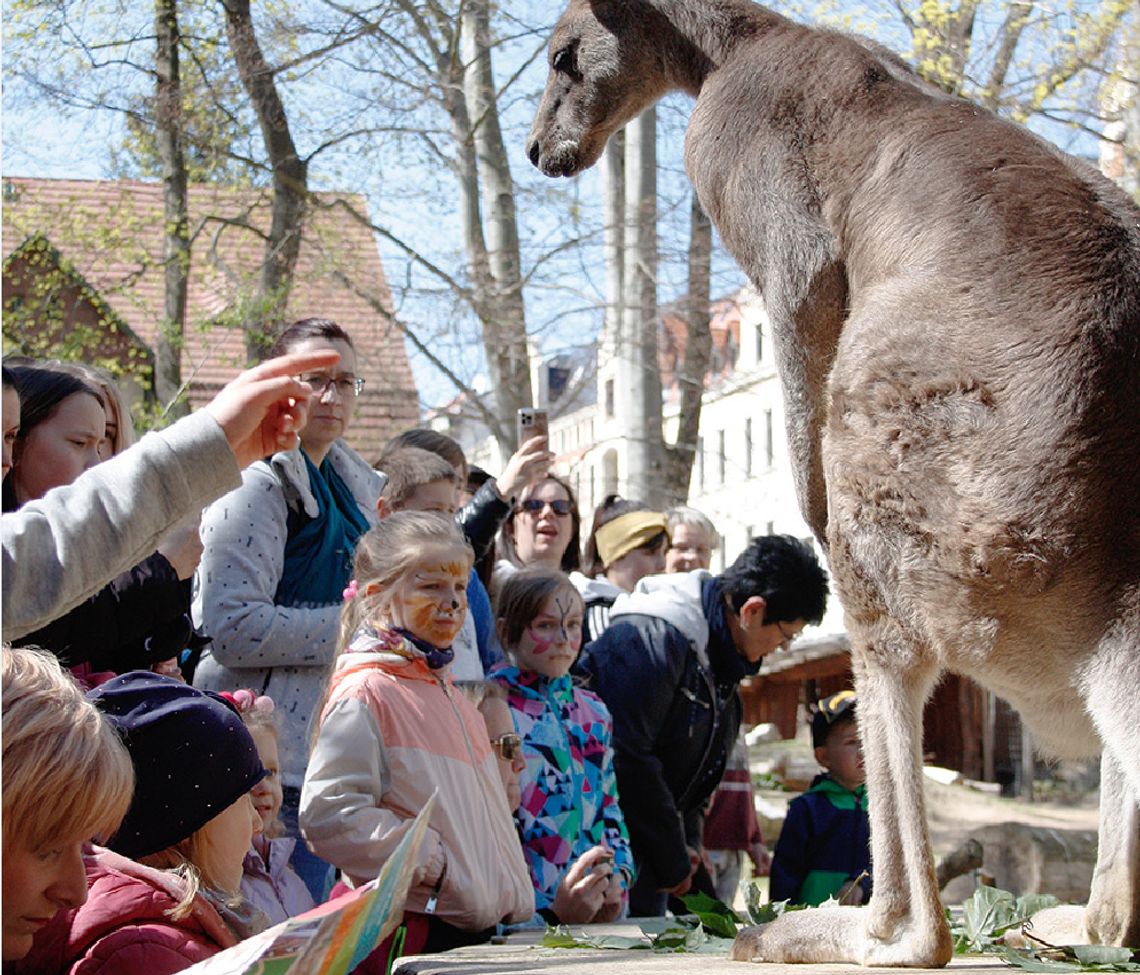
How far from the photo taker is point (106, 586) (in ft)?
12.2

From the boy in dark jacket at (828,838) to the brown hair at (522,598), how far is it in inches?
62.2

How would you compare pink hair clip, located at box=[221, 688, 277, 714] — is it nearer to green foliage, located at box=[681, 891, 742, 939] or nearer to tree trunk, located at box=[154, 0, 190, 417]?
green foliage, located at box=[681, 891, 742, 939]

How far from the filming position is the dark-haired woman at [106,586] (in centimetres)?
379

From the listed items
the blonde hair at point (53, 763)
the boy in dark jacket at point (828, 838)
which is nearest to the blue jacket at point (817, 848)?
the boy in dark jacket at point (828, 838)

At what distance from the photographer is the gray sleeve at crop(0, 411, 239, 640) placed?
2133 millimetres

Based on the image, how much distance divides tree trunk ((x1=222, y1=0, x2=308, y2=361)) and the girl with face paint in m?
11.6

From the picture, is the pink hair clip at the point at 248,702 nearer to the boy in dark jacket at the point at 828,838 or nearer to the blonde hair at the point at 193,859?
the blonde hair at the point at 193,859

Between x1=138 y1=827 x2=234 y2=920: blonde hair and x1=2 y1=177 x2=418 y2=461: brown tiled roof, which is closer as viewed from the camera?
x1=138 y1=827 x2=234 y2=920: blonde hair

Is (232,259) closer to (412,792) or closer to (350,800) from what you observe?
(412,792)

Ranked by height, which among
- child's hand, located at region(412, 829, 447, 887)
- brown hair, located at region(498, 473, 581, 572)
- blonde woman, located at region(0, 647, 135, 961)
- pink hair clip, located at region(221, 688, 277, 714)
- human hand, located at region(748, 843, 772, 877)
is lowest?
human hand, located at region(748, 843, 772, 877)

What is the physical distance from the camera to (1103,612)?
3.29m

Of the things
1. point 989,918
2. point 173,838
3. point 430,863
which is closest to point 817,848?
point 989,918

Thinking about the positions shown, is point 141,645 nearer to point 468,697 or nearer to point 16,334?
point 468,697

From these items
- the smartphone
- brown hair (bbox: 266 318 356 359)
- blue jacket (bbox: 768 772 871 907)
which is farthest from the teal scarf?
blue jacket (bbox: 768 772 871 907)
